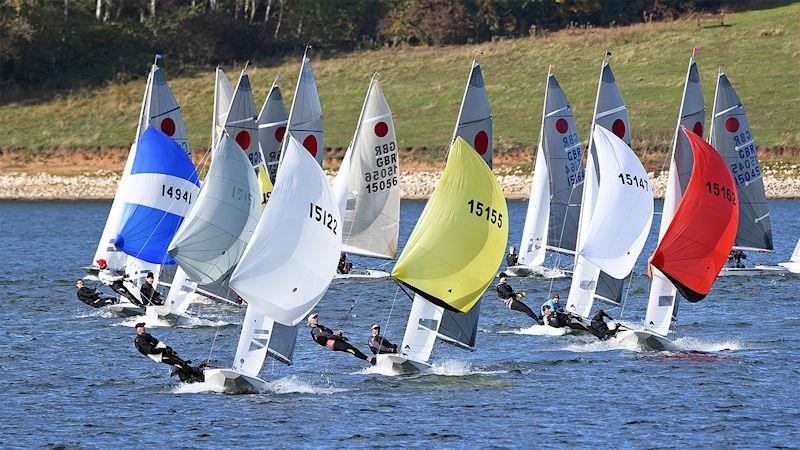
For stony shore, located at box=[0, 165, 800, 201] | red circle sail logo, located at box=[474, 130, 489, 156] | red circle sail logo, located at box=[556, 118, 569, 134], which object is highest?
red circle sail logo, located at box=[556, 118, 569, 134]

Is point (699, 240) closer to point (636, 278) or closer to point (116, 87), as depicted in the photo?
point (636, 278)

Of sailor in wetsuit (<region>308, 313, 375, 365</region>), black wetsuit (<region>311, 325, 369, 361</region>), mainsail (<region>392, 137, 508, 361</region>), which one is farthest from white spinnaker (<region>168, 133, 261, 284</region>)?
mainsail (<region>392, 137, 508, 361</region>)

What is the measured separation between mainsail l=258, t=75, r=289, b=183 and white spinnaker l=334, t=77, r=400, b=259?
2.80 m

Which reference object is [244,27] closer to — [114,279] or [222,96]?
[222,96]

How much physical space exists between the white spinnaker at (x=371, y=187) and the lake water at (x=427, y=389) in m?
2.84

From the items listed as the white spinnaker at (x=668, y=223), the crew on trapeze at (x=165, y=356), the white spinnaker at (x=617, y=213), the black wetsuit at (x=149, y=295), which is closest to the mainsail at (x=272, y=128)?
the black wetsuit at (x=149, y=295)

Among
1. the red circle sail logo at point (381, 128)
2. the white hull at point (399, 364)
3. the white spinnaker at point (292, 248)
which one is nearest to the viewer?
the white spinnaker at point (292, 248)

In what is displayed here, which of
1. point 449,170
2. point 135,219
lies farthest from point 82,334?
point 449,170

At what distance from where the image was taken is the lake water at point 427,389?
33.4 meters

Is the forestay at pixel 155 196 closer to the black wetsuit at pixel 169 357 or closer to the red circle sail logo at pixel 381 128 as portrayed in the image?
the red circle sail logo at pixel 381 128

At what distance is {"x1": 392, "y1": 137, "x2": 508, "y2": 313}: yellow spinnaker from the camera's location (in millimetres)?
36812

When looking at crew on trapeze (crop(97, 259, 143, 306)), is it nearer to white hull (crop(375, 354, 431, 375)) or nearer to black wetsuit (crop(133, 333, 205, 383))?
black wetsuit (crop(133, 333, 205, 383))

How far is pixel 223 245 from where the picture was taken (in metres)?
39.8

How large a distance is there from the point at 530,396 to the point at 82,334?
1760cm
